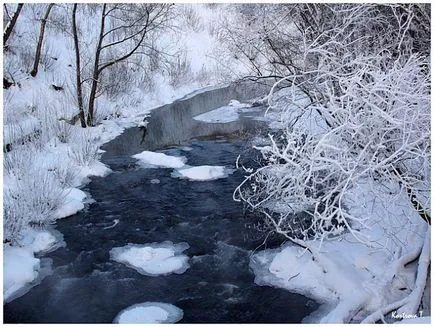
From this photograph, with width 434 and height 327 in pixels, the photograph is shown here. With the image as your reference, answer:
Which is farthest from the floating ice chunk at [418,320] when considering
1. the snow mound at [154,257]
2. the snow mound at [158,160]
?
the snow mound at [158,160]

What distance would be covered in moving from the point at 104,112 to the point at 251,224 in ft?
27.7

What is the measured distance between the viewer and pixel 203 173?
8898 mm

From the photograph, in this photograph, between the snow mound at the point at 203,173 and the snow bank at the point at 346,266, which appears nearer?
the snow bank at the point at 346,266

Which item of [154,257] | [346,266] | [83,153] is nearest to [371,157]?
[346,266]

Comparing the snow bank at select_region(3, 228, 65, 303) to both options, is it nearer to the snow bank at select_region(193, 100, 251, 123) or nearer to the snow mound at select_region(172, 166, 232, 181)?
the snow mound at select_region(172, 166, 232, 181)

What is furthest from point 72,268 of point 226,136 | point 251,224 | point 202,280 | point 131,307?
point 226,136

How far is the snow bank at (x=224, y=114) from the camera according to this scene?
14.8 metres

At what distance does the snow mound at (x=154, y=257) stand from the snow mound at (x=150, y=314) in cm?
67

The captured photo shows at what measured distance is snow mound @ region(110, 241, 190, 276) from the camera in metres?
5.49

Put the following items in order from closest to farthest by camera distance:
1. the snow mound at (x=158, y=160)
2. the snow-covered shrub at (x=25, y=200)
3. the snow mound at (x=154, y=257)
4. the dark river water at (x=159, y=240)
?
the dark river water at (x=159, y=240) < the snow mound at (x=154, y=257) < the snow-covered shrub at (x=25, y=200) < the snow mound at (x=158, y=160)

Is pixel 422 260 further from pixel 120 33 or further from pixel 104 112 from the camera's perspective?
pixel 120 33

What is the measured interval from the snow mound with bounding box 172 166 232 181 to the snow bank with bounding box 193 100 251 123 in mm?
5476

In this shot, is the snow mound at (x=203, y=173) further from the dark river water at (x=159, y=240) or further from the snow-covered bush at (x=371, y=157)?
the snow-covered bush at (x=371, y=157)

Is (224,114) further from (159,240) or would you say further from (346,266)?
(346,266)
